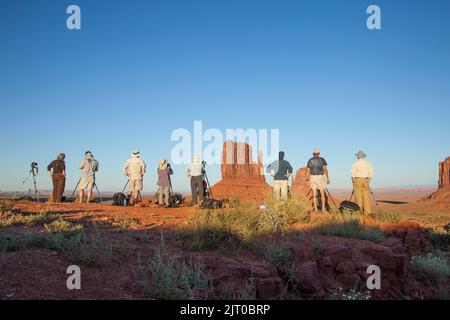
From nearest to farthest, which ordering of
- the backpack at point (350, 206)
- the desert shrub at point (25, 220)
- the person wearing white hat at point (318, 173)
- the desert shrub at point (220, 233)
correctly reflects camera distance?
the desert shrub at point (220, 233), the desert shrub at point (25, 220), the backpack at point (350, 206), the person wearing white hat at point (318, 173)

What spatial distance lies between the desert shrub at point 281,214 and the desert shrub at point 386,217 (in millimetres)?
2763

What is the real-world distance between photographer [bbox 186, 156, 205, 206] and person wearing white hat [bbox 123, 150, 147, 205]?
2.02m

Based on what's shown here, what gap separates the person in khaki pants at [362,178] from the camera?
508 inches

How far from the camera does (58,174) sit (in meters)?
15.6

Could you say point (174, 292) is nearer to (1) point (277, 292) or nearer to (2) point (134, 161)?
(1) point (277, 292)

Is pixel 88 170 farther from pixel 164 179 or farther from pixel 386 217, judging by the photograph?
pixel 386 217

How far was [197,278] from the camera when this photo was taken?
521 centimetres

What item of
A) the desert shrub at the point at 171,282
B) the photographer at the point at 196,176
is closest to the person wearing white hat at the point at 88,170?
the photographer at the point at 196,176

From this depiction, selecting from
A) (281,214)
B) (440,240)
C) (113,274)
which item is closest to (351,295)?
(281,214)

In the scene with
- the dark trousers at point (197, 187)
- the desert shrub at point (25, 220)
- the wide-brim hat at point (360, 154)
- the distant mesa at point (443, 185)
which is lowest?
the distant mesa at point (443, 185)

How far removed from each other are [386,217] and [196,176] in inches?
265

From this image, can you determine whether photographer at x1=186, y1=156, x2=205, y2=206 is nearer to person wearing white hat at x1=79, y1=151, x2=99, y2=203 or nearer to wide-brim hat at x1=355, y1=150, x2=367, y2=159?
person wearing white hat at x1=79, y1=151, x2=99, y2=203

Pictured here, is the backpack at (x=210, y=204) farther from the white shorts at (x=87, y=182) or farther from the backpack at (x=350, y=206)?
the white shorts at (x=87, y=182)
